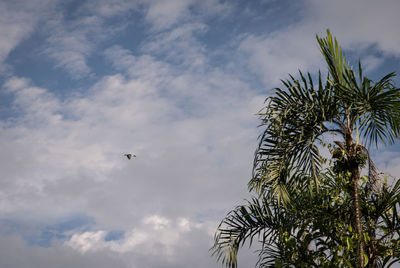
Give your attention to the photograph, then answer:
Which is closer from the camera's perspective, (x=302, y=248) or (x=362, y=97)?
(x=362, y=97)

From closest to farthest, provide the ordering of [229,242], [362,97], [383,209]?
[362,97] → [383,209] → [229,242]

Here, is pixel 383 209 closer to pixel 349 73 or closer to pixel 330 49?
pixel 349 73

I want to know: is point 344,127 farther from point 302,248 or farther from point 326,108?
point 302,248

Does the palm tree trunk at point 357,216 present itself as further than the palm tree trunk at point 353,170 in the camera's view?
No

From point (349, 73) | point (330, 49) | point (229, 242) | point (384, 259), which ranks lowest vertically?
point (384, 259)

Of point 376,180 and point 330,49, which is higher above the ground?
point 330,49

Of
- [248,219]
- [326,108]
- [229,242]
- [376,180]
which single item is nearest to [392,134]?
[376,180]

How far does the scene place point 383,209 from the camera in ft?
23.8

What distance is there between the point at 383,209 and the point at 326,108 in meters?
2.11

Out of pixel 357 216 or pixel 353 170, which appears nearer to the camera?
pixel 357 216

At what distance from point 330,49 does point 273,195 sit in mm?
2681

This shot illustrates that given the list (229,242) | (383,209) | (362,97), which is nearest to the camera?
(362,97)

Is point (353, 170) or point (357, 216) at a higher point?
point (353, 170)

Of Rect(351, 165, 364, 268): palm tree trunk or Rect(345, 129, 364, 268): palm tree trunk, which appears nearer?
Rect(351, 165, 364, 268): palm tree trunk
